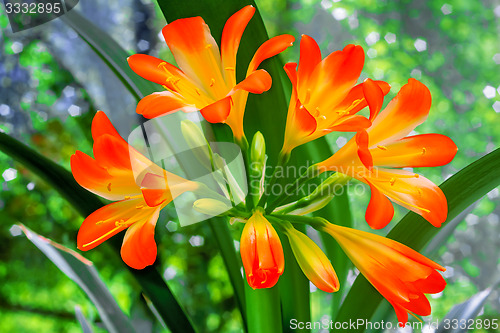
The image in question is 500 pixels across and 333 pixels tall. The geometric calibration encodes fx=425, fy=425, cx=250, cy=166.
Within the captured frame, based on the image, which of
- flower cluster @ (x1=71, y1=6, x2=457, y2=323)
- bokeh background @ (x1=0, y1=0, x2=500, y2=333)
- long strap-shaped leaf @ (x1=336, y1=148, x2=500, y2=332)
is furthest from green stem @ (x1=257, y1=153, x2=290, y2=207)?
bokeh background @ (x1=0, y1=0, x2=500, y2=333)

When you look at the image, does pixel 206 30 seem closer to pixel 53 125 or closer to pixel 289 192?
pixel 289 192

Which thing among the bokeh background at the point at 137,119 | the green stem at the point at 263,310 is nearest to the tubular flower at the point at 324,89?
the green stem at the point at 263,310

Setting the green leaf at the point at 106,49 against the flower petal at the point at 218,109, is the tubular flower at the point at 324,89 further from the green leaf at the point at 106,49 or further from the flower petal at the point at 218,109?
the green leaf at the point at 106,49

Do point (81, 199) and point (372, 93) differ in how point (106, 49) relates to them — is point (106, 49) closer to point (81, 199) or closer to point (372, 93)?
point (81, 199)

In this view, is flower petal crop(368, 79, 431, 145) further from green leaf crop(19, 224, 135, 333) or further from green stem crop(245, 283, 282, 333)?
green leaf crop(19, 224, 135, 333)

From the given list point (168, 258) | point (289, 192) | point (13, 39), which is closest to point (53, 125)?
point (13, 39)

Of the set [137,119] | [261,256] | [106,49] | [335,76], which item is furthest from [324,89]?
[137,119]
